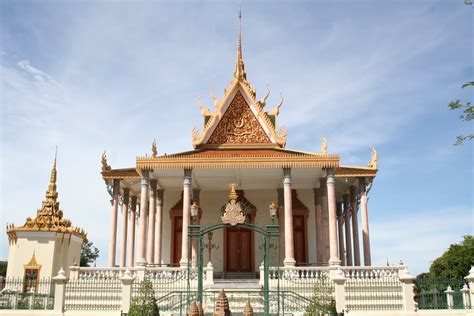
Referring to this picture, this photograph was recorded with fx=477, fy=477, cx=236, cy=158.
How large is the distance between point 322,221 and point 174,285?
8029 mm

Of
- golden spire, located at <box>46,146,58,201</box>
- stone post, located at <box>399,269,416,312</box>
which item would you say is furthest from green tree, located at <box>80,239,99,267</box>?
stone post, located at <box>399,269,416,312</box>

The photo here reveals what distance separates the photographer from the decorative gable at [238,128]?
23.2m

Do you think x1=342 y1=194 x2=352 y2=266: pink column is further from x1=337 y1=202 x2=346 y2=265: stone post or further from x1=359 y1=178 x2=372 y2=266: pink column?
x1=359 y1=178 x2=372 y2=266: pink column

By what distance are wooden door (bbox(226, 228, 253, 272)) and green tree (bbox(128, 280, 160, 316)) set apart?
448 inches

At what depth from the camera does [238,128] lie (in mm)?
23422

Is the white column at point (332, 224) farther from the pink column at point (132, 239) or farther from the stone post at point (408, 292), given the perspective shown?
the pink column at point (132, 239)

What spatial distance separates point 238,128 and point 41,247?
1108 centimetres

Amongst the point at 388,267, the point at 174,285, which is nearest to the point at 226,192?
the point at 174,285

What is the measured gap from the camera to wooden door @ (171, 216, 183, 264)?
23.4 meters

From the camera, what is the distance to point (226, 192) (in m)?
24.3

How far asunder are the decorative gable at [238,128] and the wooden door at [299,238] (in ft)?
14.0

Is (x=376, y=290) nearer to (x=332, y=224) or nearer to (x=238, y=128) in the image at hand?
(x=332, y=224)

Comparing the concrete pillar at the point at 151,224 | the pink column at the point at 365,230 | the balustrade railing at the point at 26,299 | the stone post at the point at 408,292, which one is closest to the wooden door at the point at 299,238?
the pink column at the point at 365,230

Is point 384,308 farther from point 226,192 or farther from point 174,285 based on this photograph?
point 226,192
